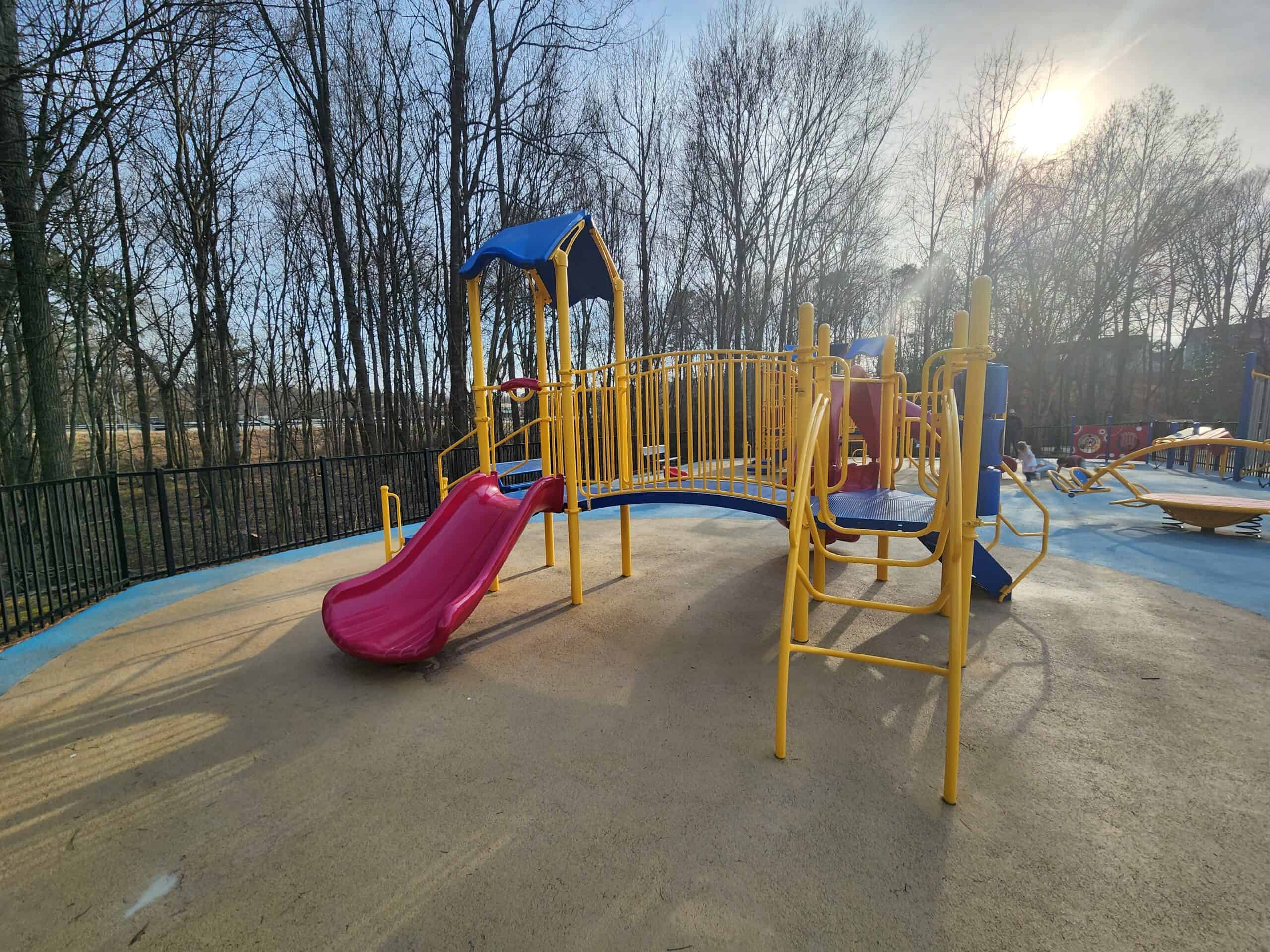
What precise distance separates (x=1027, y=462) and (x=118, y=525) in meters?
15.3

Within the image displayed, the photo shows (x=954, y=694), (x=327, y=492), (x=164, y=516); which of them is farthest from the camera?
(x=327, y=492)

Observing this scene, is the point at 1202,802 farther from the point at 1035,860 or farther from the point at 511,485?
the point at 511,485

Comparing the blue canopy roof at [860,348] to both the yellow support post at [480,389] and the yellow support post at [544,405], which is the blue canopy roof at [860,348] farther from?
the yellow support post at [480,389]

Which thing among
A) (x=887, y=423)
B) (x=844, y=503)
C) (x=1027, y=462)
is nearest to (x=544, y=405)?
(x=844, y=503)

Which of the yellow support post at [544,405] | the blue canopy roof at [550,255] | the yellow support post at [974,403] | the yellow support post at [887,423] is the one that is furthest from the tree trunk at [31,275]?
the yellow support post at [887,423]

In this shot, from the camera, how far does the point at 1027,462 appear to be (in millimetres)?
11898

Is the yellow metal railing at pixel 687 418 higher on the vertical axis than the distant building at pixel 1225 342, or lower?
lower

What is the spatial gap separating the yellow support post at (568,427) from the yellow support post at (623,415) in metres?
0.42

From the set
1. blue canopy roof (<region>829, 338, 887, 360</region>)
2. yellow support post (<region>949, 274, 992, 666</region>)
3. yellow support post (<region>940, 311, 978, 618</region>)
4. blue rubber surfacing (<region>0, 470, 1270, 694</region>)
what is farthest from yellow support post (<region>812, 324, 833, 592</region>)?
blue canopy roof (<region>829, 338, 887, 360</region>)

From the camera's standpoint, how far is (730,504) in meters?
3.97

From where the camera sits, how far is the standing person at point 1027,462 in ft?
38.2

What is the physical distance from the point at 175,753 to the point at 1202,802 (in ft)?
14.3

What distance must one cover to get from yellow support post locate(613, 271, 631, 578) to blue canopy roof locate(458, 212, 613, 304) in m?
0.25

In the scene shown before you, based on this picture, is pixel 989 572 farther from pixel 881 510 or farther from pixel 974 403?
pixel 974 403
